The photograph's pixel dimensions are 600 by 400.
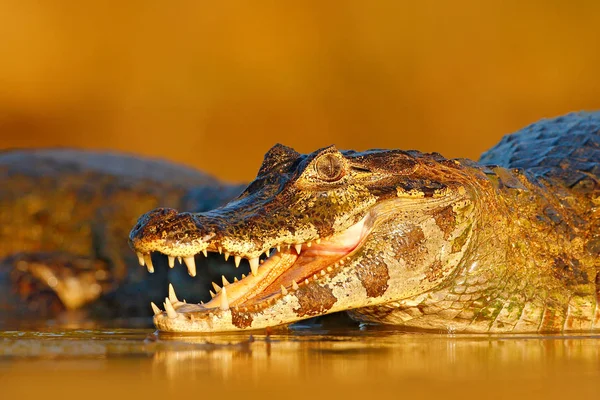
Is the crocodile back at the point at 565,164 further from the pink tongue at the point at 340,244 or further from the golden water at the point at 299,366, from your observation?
the pink tongue at the point at 340,244

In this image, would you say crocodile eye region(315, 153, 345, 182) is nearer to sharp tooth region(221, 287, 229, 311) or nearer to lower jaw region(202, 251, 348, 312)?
lower jaw region(202, 251, 348, 312)

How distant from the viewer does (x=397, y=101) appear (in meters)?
14.0

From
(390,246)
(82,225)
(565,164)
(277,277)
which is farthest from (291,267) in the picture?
(82,225)

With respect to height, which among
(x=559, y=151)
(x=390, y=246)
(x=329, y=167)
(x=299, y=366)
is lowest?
(x=299, y=366)

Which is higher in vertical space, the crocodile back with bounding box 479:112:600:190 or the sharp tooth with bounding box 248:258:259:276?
the crocodile back with bounding box 479:112:600:190

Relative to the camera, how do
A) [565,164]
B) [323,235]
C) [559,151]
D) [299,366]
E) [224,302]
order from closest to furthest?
[299,366], [224,302], [323,235], [565,164], [559,151]

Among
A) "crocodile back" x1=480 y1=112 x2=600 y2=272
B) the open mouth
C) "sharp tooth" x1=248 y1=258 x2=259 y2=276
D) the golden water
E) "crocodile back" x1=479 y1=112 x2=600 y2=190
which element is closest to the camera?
the golden water

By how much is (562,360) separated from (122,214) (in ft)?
19.0

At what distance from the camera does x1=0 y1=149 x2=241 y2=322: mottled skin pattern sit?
7.32m

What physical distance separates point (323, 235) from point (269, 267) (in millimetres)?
307

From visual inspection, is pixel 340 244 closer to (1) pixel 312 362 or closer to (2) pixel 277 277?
(2) pixel 277 277

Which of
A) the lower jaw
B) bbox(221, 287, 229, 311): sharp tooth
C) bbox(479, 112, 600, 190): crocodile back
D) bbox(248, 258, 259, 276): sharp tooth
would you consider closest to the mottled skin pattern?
bbox(479, 112, 600, 190): crocodile back

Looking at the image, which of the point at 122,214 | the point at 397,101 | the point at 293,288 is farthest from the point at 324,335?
the point at 397,101

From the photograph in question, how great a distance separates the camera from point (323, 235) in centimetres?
401
